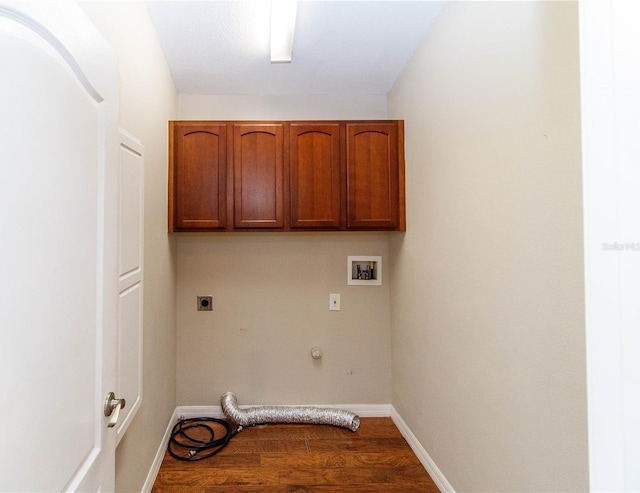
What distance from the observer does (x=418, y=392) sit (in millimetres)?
2105

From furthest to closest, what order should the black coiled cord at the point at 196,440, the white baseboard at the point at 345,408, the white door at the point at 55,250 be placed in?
the white baseboard at the point at 345,408
the black coiled cord at the point at 196,440
the white door at the point at 55,250

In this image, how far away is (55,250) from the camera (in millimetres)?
700

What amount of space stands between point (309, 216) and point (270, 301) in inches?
30.5

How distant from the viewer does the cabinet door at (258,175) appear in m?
2.31

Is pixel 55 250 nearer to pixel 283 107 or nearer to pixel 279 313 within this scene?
pixel 279 313

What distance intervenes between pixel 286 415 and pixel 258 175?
1.76 meters

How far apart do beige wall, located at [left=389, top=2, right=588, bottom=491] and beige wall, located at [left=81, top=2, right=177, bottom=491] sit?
4.74 feet

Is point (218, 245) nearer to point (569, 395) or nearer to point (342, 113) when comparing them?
point (342, 113)

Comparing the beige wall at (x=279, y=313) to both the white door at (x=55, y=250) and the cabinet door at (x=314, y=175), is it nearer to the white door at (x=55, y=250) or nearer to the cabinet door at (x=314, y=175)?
the cabinet door at (x=314, y=175)

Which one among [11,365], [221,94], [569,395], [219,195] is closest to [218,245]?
[219,195]

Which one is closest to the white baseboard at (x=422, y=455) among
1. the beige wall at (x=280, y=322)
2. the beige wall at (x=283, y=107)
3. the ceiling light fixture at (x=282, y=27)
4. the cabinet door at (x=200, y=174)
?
the beige wall at (x=280, y=322)

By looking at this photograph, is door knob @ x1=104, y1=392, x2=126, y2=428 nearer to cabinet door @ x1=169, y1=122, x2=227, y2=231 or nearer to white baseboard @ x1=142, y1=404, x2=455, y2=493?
white baseboard @ x1=142, y1=404, x2=455, y2=493

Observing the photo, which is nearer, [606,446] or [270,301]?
[606,446]

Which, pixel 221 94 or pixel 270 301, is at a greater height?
pixel 221 94
